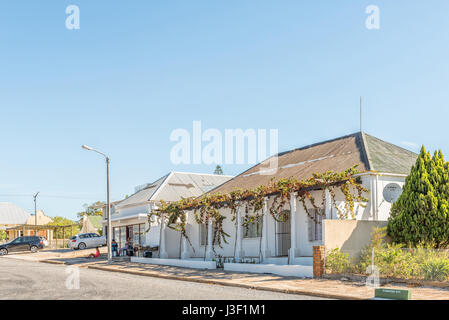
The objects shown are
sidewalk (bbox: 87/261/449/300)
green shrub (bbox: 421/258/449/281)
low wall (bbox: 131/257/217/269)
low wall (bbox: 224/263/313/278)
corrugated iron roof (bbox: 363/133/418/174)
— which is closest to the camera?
sidewalk (bbox: 87/261/449/300)

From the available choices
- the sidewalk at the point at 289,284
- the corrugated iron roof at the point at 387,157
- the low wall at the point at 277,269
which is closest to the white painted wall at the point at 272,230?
the corrugated iron roof at the point at 387,157

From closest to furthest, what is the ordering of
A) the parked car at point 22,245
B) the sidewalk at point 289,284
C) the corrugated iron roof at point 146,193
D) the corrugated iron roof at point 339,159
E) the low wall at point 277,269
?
the sidewalk at point 289,284, the low wall at point 277,269, the corrugated iron roof at point 339,159, the corrugated iron roof at point 146,193, the parked car at point 22,245

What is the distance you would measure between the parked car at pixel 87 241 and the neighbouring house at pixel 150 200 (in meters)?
1.98

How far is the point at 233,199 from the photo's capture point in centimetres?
2427

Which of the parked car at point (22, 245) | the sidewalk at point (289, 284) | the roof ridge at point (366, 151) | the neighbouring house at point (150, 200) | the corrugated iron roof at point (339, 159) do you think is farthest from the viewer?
the parked car at point (22, 245)

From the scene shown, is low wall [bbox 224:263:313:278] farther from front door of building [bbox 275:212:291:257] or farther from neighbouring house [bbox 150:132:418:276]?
front door of building [bbox 275:212:291:257]

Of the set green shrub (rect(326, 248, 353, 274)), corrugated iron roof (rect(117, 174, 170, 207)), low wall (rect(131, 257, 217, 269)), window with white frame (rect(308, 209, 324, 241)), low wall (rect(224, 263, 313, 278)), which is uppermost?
corrugated iron roof (rect(117, 174, 170, 207))

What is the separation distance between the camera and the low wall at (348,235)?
17562 mm

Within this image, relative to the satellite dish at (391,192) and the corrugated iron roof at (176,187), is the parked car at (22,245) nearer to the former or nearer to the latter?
the corrugated iron roof at (176,187)

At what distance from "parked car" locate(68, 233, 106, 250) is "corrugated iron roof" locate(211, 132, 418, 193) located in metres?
17.3

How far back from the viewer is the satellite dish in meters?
20.4

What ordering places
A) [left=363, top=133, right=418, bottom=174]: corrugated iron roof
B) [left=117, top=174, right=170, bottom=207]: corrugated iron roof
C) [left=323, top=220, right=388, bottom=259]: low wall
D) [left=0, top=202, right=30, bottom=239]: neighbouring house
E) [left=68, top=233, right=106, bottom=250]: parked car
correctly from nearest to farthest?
[left=323, top=220, right=388, bottom=259]: low wall
[left=363, top=133, right=418, bottom=174]: corrugated iron roof
[left=117, top=174, right=170, bottom=207]: corrugated iron roof
[left=68, top=233, right=106, bottom=250]: parked car
[left=0, top=202, right=30, bottom=239]: neighbouring house

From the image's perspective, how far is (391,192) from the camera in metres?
20.5

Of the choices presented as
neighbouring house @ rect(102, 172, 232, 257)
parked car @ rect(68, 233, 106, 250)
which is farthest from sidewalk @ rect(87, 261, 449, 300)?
parked car @ rect(68, 233, 106, 250)
